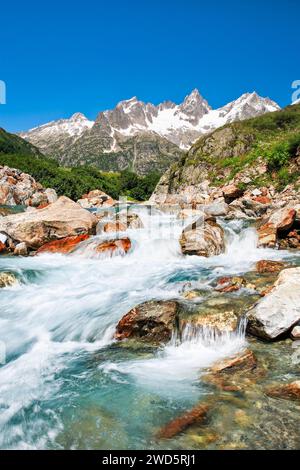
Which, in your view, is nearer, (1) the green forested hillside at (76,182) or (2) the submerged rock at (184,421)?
(2) the submerged rock at (184,421)

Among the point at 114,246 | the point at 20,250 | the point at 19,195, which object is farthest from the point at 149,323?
the point at 19,195

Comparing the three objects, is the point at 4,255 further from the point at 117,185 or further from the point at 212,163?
the point at 117,185

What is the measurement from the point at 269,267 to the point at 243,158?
136 feet

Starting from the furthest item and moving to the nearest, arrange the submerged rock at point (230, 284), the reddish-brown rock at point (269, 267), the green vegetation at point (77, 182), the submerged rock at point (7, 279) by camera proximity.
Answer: the green vegetation at point (77, 182) → the submerged rock at point (7, 279) → the reddish-brown rock at point (269, 267) → the submerged rock at point (230, 284)

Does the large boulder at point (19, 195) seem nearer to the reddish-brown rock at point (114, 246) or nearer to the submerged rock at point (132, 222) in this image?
the submerged rock at point (132, 222)

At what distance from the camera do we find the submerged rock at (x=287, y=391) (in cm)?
721

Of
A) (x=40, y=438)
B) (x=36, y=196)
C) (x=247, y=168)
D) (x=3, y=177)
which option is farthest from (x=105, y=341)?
(x=3, y=177)

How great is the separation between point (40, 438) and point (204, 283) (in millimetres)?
8804

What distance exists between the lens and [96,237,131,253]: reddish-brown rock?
21.4 meters

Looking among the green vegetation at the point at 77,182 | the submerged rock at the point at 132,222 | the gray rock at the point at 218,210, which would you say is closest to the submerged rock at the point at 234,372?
the submerged rock at the point at 132,222

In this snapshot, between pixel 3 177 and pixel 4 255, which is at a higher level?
pixel 3 177

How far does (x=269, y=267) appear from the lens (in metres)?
15.3

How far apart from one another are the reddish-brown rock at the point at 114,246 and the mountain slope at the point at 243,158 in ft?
80.7
